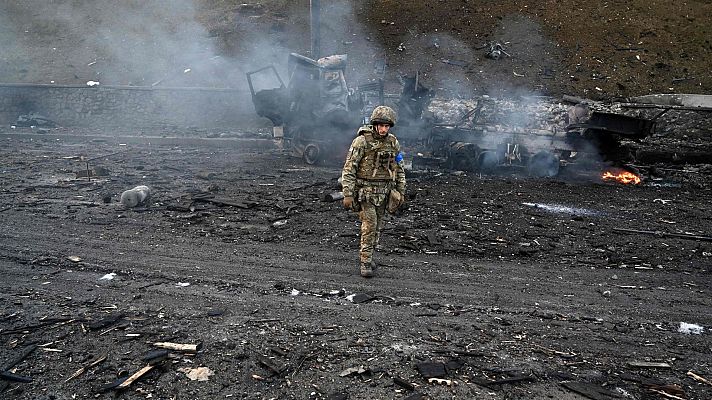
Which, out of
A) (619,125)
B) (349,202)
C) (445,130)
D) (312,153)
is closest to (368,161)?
(349,202)

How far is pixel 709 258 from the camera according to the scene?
752 cm

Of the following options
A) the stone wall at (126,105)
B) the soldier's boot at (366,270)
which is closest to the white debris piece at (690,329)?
the soldier's boot at (366,270)

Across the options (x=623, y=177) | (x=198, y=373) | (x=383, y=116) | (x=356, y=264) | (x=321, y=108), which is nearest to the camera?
(x=198, y=373)

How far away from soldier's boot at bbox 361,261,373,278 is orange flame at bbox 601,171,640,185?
28.4 ft

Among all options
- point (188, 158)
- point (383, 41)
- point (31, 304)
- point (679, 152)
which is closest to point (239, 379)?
point (31, 304)

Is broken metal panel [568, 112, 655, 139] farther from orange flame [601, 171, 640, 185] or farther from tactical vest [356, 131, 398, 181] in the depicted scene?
tactical vest [356, 131, 398, 181]

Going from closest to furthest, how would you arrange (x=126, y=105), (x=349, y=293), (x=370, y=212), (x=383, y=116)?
1. (x=349, y=293)
2. (x=383, y=116)
3. (x=370, y=212)
4. (x=126, y=105)

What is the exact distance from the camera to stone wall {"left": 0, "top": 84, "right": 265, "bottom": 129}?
67.0 feet

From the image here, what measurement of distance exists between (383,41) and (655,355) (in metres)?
20.6

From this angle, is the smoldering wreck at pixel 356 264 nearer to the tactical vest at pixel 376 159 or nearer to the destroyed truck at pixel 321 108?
the destroyed truck at pixel 321 108

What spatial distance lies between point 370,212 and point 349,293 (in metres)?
1.13

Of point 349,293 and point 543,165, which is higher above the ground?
point 543,165

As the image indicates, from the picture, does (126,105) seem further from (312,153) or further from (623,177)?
(623,177)

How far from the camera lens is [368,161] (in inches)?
256
